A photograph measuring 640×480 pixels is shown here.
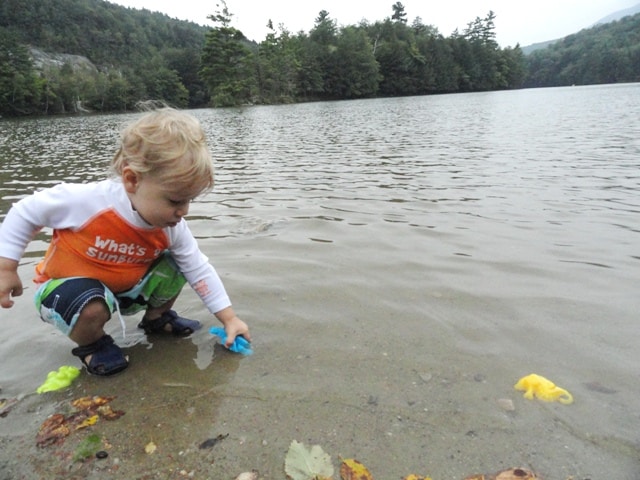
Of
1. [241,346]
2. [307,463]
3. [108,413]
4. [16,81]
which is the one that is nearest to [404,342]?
[241,346]

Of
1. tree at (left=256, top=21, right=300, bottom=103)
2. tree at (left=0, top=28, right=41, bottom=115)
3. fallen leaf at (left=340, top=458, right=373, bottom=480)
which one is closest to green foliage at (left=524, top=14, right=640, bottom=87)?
tree at (left=256, top=21, right=300, bottom=103)

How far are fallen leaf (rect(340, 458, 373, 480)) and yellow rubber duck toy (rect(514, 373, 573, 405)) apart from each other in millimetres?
824

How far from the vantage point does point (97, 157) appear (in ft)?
36.4

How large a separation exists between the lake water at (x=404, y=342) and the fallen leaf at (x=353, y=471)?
0.03m

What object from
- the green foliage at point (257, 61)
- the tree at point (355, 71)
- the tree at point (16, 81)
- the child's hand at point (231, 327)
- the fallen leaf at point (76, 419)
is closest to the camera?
the fallen leaf at point (76, 419)

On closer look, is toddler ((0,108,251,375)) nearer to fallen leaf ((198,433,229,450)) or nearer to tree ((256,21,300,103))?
fallen leaf ((198,433,229,450))

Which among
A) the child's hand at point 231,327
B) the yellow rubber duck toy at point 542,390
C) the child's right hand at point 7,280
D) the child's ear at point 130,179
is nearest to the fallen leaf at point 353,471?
the yellow rubber duck toy at point 542,390

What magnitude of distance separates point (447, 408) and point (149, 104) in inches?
84.8

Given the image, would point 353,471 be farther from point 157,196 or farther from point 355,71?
point 355,71

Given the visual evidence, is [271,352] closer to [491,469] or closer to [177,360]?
[177,360]

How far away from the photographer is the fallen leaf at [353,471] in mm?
1458

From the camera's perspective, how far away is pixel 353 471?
1.48 m

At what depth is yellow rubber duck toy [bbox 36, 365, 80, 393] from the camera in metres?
2.00

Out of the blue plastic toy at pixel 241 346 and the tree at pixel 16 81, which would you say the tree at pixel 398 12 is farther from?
the blue plastic toy at pixel 241 346
